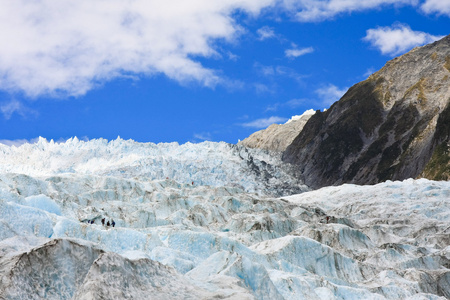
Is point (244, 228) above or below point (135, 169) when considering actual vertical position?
below

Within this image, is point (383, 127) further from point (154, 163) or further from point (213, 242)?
point (213, 242)

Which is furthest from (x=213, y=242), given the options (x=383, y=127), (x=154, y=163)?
(x=383, y=127)

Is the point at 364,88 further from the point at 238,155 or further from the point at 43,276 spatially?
the point at 43,276

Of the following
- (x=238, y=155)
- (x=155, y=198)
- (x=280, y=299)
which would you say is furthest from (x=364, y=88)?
(x=280, y=299)

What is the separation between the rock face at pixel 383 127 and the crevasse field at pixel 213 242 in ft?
188

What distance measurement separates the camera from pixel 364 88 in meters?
179

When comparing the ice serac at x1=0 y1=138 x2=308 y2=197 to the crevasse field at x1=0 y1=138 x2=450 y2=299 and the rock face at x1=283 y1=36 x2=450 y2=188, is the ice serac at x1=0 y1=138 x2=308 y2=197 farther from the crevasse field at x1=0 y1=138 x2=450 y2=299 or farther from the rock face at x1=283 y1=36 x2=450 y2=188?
the crevasse field at x1=0 y1=138 x2=450 y2=299

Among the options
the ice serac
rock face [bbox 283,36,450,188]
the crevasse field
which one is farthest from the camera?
rock face [bbox 283,36,450,188]

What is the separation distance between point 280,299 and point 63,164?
370 feet

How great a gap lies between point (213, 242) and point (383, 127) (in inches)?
5425

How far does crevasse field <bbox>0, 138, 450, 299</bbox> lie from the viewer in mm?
11490

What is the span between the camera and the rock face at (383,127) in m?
132

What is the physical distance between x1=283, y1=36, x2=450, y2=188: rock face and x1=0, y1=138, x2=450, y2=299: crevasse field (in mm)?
57269

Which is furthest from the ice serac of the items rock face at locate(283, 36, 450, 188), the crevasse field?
the crevasse field
